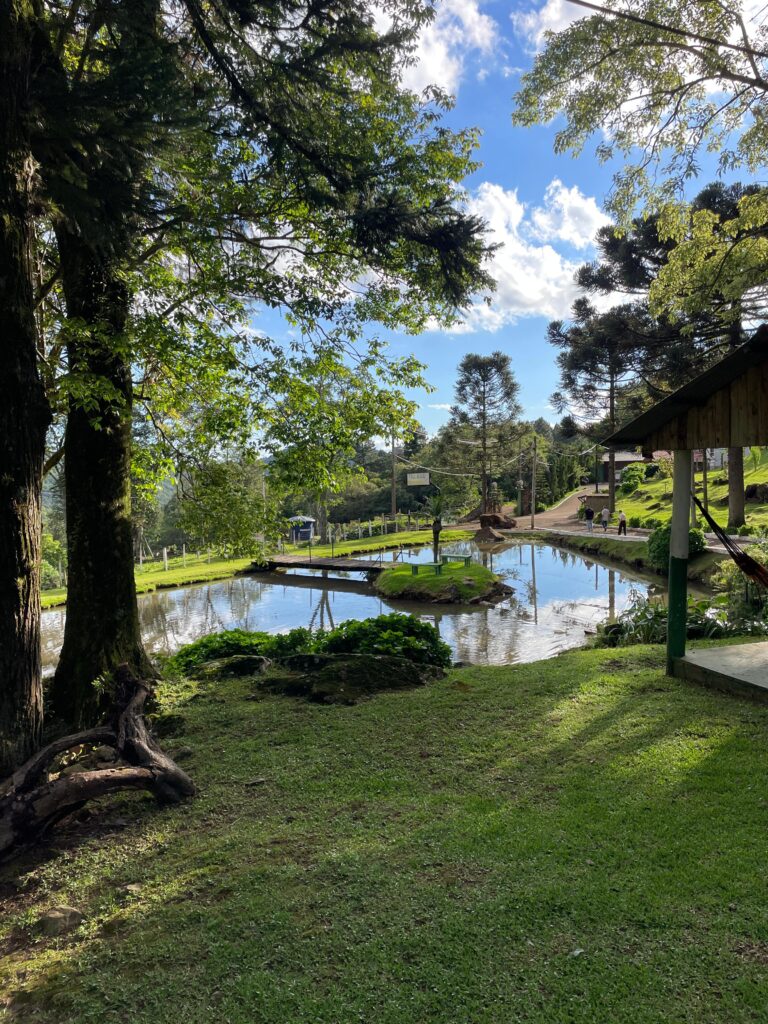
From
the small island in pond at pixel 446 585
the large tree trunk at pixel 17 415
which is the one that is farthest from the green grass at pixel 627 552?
the large tree trunk at pixel 17 415

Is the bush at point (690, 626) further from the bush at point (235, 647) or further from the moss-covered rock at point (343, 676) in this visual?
the bush at point (235, 647)

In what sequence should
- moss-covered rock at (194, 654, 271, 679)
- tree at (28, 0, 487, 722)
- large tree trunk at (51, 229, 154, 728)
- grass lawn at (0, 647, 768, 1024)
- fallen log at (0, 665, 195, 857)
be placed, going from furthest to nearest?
1. moss-covered rock at (194, 654, 271, 679)
2. large tree trunk at (51, 229, 154, 728)
3. tree at (28, 0, 487, 722)
4. fallen log at (0, 665, 195, 857)
5. grass lawn at (0, 647, 768, 1024)

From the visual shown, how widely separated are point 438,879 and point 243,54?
622 cm

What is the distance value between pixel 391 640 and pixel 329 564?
775 inches

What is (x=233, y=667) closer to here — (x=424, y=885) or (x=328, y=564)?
(x=424, y=885)

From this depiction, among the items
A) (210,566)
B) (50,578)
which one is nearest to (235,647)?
(210,566)

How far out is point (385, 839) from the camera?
3.00 metres

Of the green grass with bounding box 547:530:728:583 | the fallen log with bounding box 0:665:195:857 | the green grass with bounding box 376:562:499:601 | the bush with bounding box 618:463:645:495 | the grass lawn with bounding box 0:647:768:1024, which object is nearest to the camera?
the grass lawn with bounding box 0:647:768:1024

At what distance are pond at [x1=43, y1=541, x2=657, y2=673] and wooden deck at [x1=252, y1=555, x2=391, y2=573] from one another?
61cm

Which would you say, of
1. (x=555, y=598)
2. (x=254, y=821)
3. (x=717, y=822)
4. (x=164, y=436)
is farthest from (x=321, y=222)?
(x=555, y=598)

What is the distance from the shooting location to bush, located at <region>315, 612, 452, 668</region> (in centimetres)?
686

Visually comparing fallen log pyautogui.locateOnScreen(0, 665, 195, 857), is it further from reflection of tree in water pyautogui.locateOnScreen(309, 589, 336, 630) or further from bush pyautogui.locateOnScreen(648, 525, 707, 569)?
bush pyautogui.locateOnScreen(648, 525, 707, 569)

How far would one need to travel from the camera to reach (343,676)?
5.77 m

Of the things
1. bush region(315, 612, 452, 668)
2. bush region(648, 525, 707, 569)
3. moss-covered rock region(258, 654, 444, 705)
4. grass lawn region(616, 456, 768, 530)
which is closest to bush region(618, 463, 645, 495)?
grass lawn region(616, 456, 768, 530)
